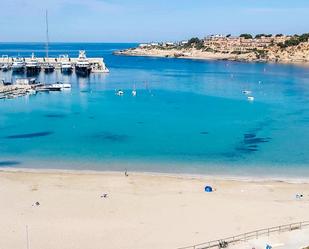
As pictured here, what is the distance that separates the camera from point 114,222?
23.7m

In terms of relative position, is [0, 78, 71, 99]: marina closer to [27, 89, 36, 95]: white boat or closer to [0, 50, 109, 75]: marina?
[27, 89, 36, 95]: white boat

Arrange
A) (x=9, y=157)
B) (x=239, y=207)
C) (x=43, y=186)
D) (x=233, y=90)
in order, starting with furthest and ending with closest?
(x=233, y=90), (x=9, y=157), (x=43, y=186), (x=239, y=207)

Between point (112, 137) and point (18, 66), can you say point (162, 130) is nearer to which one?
point (112, 137)

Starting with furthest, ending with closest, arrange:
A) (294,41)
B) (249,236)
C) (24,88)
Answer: (294,41), (24,88), (249,236)

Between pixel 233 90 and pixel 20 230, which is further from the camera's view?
pixel 233 90

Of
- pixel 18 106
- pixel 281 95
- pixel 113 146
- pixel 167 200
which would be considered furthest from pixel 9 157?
pixel 281 95

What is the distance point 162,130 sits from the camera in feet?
155

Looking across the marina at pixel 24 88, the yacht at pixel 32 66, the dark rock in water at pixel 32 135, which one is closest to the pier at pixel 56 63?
the yacht at pixel 32 66

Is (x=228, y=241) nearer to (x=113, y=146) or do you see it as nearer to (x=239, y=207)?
(x=239, y=207)

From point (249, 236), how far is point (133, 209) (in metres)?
6.53

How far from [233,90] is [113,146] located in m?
43.5

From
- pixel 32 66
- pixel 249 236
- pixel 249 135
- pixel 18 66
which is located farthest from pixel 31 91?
pixel 249 236

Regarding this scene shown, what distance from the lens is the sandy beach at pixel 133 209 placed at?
2198cm

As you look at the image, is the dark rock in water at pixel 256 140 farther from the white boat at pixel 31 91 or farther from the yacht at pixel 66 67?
the yacht at pixel 66 67
